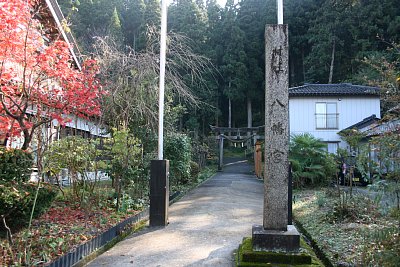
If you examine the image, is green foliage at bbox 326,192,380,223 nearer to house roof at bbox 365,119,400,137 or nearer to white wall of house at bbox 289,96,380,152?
house roof at bbox 365,119,400,137

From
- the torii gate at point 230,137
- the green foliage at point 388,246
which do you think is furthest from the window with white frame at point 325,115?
the green foliage at point 388,246

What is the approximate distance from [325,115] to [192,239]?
1574 centimetres

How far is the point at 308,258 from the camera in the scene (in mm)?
4242

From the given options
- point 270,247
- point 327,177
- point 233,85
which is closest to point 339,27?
point 233,85

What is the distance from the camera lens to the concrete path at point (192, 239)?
5.03 m

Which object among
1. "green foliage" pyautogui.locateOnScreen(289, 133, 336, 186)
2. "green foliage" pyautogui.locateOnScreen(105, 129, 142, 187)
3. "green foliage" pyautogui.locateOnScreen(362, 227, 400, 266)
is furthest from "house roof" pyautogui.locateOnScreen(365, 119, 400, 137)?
"green foliage" pyautogui.locateOnScreen(289, 133, 336, 186)

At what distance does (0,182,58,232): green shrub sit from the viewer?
484cm

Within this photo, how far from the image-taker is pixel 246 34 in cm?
3362

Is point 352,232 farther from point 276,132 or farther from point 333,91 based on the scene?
point 333,91

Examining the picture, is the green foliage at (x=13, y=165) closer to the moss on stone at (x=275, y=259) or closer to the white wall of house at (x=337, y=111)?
the moss on stone at (x=275, y=259)

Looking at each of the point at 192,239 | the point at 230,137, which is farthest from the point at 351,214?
the point at 230,137

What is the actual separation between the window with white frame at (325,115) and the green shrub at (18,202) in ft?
56.0

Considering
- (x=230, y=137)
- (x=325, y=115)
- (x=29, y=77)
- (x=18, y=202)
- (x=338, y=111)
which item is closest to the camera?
(x=18, y=202)

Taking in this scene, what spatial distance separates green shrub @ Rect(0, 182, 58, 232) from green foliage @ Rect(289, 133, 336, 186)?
1000cm
